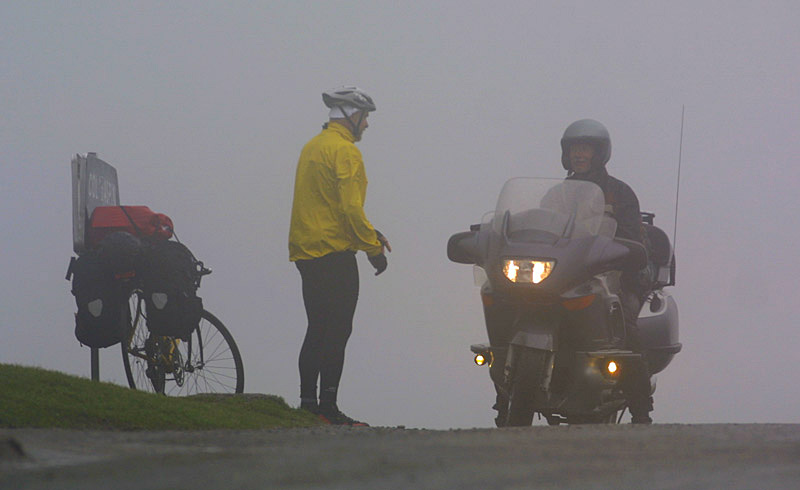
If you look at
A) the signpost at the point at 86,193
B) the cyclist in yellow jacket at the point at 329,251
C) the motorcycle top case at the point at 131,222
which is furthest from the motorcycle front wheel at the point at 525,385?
the signpost at the point at 86,193

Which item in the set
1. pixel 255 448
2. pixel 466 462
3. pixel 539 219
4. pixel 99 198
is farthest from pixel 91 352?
pixel 466 462

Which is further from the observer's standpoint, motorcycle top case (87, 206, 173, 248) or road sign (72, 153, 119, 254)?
road sign (72, 153, 119, 254)

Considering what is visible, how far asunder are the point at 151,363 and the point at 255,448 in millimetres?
4373

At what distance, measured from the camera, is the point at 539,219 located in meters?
6.49

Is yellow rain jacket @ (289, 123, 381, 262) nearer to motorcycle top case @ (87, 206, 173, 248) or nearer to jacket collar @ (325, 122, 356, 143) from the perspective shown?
jacket collar @ (325, 122, 356, 143)

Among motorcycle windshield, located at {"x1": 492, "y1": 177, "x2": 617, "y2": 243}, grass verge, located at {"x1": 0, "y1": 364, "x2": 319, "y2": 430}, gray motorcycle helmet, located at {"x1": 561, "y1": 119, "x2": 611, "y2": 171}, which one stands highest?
gray motorcycle helmet, located at {"x1": 561, "y1": 119, "x2": 611, "y2": 171}

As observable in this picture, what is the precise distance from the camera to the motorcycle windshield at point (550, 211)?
6.45m

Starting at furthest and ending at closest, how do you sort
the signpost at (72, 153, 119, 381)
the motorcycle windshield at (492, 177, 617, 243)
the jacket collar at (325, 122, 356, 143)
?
the signpost at (72, 153, 119, 381)
the jacket collar at (325, 122, 356, 143)
the motorcycle windshield at (492, 177, 617, 243)

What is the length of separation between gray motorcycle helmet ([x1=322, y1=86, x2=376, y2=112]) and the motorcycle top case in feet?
4.81

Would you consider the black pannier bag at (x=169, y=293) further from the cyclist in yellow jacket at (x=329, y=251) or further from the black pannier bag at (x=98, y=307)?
the cyclist in yellow jacket at (x=329, y=251)

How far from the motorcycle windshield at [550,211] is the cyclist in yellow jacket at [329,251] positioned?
54.8 inches

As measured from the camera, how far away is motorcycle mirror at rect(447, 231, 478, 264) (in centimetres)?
672

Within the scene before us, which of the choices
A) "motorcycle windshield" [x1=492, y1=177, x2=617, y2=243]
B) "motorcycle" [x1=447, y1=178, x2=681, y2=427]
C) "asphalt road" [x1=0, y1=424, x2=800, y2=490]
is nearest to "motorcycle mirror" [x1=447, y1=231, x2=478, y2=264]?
"motorcycle" [x1=447, y1=178, x2=681, y2=427]

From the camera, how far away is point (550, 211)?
6.51 meters
